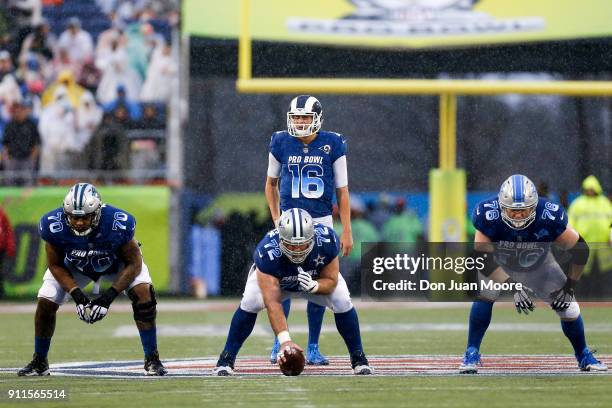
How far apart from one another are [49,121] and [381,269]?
18.9ft

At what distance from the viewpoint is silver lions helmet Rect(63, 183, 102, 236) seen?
8398mm

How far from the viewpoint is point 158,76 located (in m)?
20.1

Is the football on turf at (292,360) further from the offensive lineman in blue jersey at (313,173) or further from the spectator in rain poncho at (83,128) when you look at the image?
the spectator in rain poncho at (83,128)

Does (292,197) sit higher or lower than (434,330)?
higher

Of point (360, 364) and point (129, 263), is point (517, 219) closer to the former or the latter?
point (360, 364)

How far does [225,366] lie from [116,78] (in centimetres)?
1218

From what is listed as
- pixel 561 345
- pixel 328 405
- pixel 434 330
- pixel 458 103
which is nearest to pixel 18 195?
pixel 434 330

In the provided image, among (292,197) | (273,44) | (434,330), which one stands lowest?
(434,330)

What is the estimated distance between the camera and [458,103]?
3234 cm

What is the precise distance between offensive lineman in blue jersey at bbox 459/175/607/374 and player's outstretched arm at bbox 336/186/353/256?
94 centimetres

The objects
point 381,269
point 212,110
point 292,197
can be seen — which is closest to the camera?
point 292,197

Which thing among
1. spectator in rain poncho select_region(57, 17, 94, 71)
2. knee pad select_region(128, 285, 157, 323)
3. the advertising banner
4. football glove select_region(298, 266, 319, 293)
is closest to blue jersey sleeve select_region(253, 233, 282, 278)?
football glove select_region(298, 266, 319, 293)

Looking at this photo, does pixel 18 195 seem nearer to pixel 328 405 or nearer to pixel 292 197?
pixel 292 197

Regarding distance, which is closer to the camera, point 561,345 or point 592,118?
point 561,345
